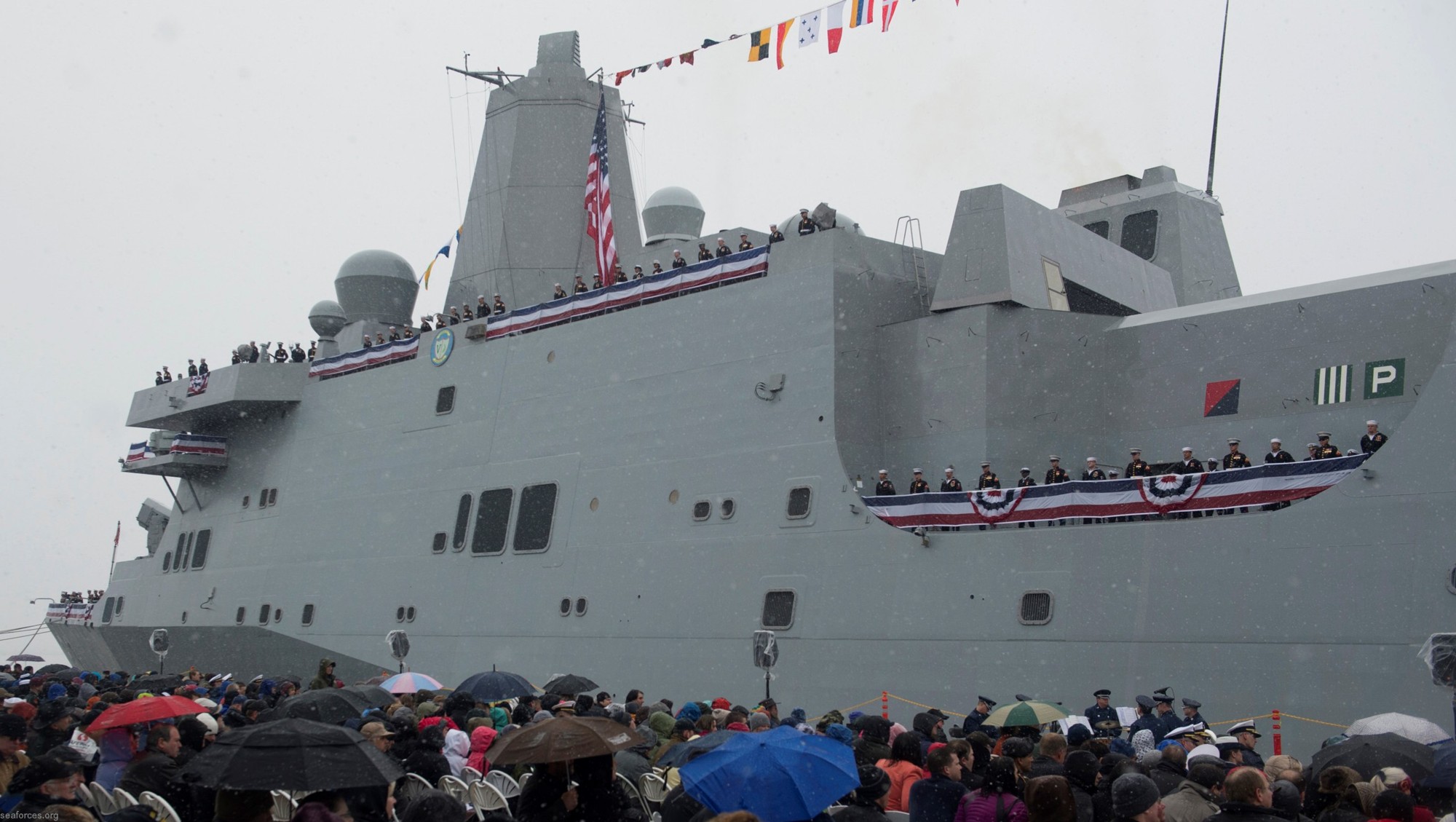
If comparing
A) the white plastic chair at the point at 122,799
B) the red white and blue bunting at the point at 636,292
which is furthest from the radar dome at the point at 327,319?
the white plastic chair at the point at 122,799

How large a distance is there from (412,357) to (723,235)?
6577mm

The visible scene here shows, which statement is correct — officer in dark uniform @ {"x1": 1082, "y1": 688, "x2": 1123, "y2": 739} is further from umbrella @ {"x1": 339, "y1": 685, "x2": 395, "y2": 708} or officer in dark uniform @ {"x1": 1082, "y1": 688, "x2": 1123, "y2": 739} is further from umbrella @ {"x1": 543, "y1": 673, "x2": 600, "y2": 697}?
umbrella @ {"x1": 339, "y1": 685, "x2": 395, "y2": 708}

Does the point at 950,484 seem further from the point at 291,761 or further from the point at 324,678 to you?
the point at 291,761

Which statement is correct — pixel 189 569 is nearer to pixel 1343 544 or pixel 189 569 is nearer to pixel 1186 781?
pixel 1343 544

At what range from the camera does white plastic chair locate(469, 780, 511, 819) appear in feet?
25.7

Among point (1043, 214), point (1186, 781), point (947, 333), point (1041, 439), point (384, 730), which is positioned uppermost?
point (1043, 214)

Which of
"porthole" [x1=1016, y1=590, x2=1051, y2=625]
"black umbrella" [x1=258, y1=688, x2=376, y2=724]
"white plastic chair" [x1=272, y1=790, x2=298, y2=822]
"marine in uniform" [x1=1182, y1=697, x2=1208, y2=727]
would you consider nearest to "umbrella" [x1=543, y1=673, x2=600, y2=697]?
"black umbrella" [x1=258, y1=688, x2=376, y2=724]

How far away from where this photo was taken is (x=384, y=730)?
8.39 m

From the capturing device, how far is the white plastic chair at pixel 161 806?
634 centimetres

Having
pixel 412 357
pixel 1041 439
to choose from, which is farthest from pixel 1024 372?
pixel 412 357

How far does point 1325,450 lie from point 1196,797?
321 inches

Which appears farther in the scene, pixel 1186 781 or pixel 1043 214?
pixel 1043 214

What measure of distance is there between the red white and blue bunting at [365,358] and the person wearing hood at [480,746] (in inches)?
586

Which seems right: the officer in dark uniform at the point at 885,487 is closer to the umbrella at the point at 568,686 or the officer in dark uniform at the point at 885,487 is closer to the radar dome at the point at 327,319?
the umbrella at the point at 568,686
